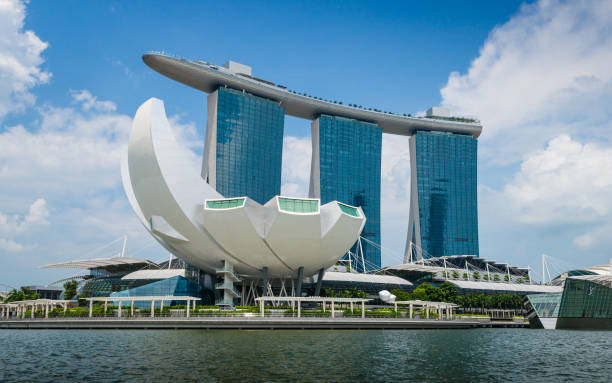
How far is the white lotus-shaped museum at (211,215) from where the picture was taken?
189 feet

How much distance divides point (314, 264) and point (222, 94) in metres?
53.4

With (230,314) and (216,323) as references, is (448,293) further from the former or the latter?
(216,323)

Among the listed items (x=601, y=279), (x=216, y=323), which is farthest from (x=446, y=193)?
(x=216, y=323)

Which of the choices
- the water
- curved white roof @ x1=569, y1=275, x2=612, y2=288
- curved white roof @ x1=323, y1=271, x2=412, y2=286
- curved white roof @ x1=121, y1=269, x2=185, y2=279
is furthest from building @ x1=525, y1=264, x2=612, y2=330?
curved white roof @ x1=121, y1=269, x2=185, y2=279

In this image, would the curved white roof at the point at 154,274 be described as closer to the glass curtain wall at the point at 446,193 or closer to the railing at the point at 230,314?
the railing at the point at 230,314

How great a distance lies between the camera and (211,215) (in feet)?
191

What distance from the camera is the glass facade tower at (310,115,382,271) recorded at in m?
124

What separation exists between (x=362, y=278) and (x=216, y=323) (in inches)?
1718

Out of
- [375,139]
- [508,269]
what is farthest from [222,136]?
[508,269]

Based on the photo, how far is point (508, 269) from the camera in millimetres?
118875

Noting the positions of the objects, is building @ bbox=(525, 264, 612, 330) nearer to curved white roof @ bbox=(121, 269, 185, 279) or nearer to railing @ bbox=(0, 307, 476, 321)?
railing @ bbox=(0, 307, 476, 321)

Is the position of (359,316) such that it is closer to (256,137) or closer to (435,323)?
(435,323)

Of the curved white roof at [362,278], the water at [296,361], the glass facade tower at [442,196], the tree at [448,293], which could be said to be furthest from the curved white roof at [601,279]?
the glass facade tower at [442,196]

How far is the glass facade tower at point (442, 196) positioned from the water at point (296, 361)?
9322 centimetres
